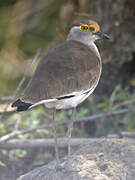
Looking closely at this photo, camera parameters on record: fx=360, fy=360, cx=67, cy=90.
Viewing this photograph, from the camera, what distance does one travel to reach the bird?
256 centimetres

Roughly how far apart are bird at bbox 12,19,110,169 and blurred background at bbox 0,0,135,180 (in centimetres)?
66

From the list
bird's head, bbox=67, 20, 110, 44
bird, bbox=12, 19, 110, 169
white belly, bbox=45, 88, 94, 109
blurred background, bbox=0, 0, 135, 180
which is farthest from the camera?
blurred background, bbox=0, 0, 135, 180

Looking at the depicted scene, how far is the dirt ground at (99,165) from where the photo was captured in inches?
110

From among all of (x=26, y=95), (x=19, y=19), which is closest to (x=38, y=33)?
(x=19, y=19)

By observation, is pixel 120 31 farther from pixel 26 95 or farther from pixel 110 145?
pixel 26 95

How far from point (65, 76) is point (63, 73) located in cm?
3

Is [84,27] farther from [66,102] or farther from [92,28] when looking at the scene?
[66,102]

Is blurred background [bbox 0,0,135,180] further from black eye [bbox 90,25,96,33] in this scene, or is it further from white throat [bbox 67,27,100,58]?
black eye [bbox 90,25,96,33]

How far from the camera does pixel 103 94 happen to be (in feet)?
16.1

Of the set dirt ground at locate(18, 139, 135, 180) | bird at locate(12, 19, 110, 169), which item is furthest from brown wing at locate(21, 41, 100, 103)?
dirt ground at locate(18, 139, 135, 180)

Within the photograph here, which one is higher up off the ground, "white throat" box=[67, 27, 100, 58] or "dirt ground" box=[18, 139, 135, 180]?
"white throat" box=[67, 27, 100, 58]

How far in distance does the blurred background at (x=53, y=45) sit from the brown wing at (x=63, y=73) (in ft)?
2.16

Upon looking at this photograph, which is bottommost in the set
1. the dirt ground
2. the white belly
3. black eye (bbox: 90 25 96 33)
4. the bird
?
the dirt ground

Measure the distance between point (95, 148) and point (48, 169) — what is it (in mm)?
453
